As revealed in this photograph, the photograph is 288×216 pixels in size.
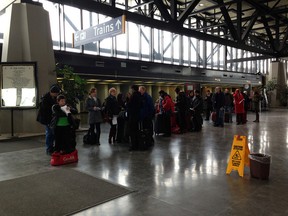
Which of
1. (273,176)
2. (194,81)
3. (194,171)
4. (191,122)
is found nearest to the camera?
(273,176)

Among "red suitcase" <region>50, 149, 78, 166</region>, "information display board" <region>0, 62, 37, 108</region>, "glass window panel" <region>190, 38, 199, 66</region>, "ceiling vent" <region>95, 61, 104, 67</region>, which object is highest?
"glass window panel" <region>190, 38, 199, 66</region>

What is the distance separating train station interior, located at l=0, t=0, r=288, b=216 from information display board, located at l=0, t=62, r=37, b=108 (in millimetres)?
26

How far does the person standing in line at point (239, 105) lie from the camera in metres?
10.1

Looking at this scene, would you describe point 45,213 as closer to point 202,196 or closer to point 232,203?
point 202,196

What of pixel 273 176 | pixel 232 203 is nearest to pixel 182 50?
pixel 273 176

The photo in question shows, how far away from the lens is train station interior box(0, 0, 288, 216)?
2979mm

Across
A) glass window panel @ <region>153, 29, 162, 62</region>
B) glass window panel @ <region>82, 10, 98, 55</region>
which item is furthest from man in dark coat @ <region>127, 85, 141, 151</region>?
glass window panel @ <region>153, 29, 162, 62</region>

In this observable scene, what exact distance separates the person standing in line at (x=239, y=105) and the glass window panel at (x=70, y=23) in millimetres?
6909

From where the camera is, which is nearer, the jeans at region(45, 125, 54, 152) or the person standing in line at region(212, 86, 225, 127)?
the jeans at region(45, 125, 54, 152)

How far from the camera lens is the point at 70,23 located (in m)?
10.6

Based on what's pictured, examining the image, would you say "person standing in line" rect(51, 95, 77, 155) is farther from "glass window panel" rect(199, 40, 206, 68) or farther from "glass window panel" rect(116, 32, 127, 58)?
"glass window panel" rect(199, 40, 206, 68)

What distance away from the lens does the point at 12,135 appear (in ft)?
22.7

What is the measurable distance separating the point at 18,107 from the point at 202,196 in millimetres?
5774

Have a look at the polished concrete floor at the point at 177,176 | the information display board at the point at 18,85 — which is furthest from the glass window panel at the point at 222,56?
the information display board at the point at 18,85
